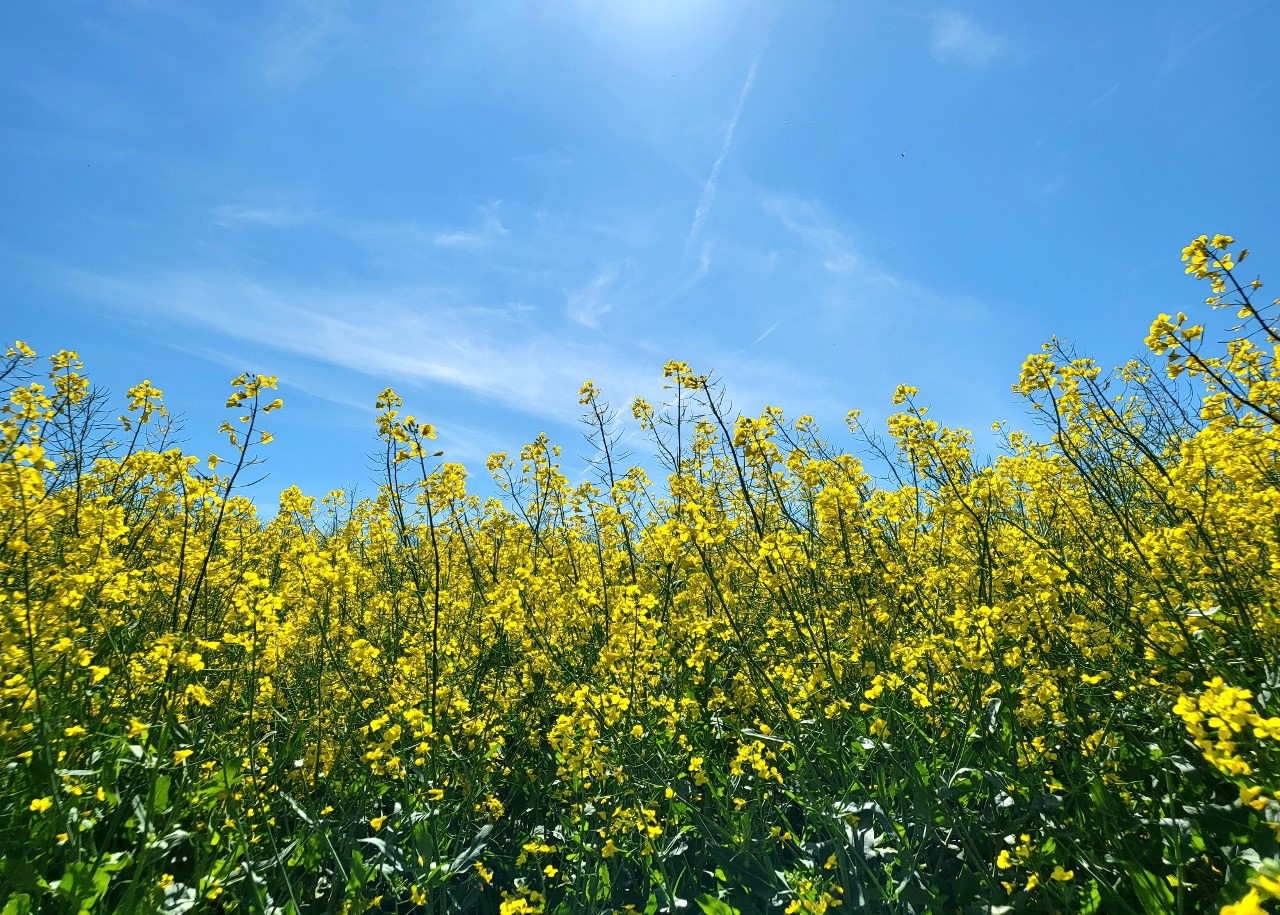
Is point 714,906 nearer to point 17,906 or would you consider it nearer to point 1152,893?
point 1152,893

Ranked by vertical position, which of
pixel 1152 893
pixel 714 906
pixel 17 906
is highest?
pixel 17 906

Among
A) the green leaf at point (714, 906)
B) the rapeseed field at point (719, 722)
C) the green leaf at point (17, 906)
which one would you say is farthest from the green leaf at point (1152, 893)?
the green leaf at point (17, 906)

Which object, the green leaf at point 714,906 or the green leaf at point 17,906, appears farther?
the green leaf at point 714,906

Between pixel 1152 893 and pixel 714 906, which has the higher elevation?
pixel 714 906

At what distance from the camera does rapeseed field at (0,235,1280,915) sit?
244 cm

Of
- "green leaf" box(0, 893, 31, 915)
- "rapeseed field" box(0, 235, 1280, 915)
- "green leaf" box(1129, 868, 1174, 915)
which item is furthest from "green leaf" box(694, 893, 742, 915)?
"green leaf" box(0, 893, 31, 915)

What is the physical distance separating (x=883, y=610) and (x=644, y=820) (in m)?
1.70

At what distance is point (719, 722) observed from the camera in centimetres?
339

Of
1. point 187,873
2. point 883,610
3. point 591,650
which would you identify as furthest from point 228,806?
point 883,610

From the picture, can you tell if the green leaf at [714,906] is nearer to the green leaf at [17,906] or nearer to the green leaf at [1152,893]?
the green leaf at [1152,893]

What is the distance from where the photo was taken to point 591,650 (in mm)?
4441

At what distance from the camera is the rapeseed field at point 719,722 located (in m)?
2.44

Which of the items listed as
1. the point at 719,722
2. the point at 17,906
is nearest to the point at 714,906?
the point at 719,722

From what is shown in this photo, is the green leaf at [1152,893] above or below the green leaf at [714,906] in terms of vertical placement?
below
